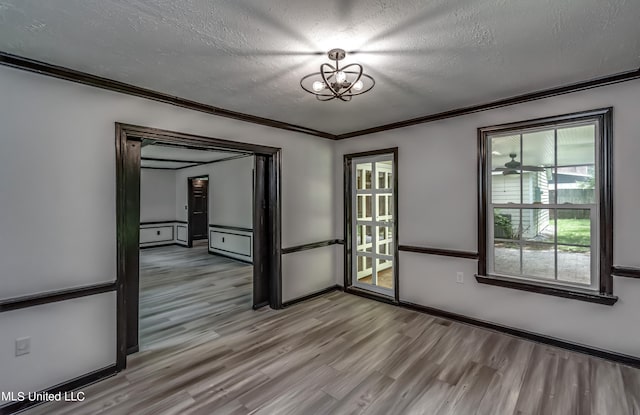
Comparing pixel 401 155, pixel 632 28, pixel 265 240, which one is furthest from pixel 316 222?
pixel 632 28

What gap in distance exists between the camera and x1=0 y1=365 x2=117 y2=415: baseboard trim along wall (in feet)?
6.87

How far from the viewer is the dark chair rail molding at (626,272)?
8.33ft

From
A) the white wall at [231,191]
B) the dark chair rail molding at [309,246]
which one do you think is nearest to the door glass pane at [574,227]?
the dark chair rail molding at [309,246]

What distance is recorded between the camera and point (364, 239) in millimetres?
Answer: 4855

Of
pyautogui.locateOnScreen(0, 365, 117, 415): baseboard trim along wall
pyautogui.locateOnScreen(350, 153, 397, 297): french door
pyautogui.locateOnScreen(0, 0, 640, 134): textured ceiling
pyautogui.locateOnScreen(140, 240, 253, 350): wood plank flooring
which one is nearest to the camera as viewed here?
pyautogui.locateOnScreen(0, 0, 640, 134): textured ceiling

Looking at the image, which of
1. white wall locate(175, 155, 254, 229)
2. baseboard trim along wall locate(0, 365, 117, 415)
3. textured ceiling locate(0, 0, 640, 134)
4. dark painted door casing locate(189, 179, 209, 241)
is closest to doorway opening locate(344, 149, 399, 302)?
textured ceiling locate(0, 0, 640, 134)

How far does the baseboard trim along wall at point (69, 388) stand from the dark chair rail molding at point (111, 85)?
7.78 ft

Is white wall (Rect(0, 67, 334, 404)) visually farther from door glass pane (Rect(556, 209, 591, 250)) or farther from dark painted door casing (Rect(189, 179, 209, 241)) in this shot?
dark painted door casing (Rect(189, 179, 209, 241))

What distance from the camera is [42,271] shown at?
2262 millimetres

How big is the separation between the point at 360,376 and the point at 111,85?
325cm

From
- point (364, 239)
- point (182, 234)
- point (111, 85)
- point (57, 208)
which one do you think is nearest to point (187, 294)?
point (57, 208)

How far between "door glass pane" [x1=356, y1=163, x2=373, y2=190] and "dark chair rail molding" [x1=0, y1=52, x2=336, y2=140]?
1594 mm

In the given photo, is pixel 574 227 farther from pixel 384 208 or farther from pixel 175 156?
pixel 175 156

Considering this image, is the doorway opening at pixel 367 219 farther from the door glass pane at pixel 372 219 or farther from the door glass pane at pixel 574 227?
the door glass pane at pixel 574 227
